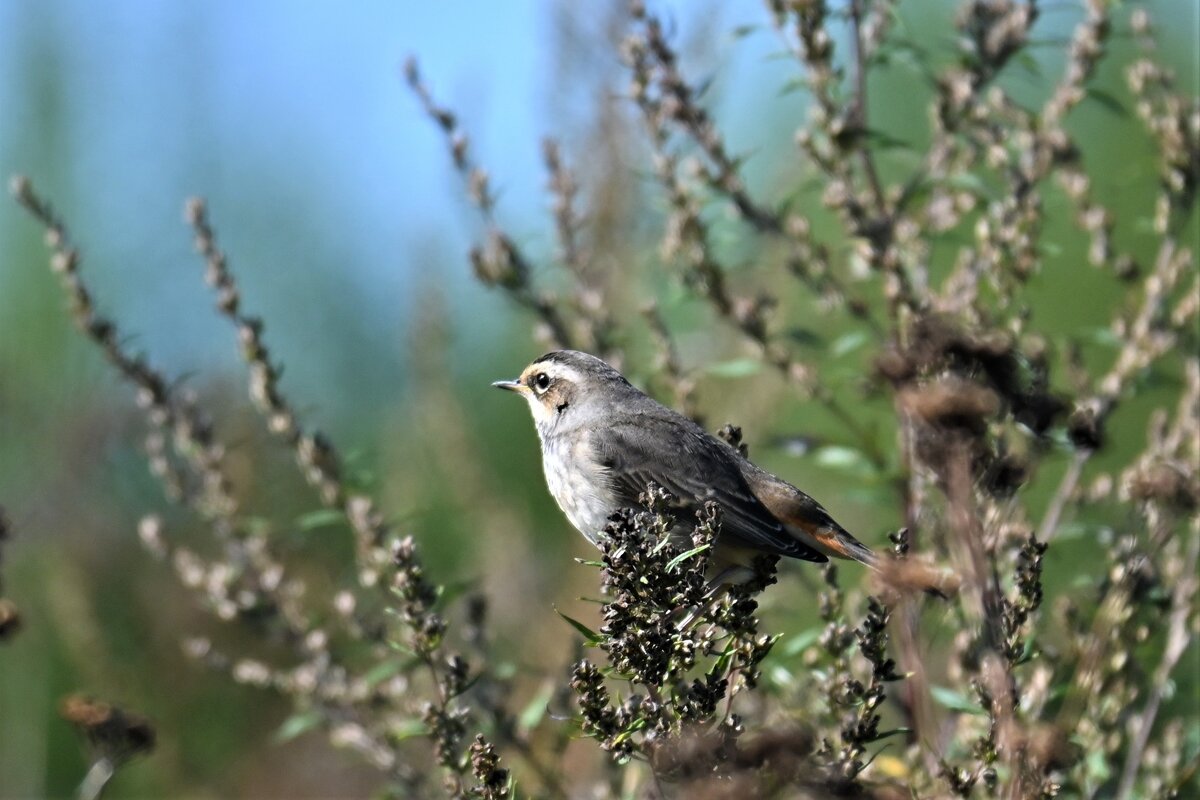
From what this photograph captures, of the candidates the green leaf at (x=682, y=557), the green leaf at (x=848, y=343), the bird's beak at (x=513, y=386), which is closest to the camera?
the green leaf at (x=682, y=557)

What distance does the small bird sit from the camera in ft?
14.0

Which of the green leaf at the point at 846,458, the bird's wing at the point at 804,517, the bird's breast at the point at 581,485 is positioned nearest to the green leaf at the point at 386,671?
the bird's breast at the point at 581,485

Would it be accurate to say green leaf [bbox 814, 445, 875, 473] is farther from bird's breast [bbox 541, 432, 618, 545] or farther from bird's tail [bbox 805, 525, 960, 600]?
bird's breast [bbox 541, 432, 618, 545]

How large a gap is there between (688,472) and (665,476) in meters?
0.08

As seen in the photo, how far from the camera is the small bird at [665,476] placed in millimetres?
4273

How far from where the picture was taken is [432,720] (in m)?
3.16

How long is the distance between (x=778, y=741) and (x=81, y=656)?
441 centimetres

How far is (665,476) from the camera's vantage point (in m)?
4.46

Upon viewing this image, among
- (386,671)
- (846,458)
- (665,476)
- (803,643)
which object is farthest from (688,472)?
(386,671)

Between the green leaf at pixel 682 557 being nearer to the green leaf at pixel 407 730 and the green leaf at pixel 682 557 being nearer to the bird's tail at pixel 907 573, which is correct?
the bird's tail at pixel 907 573

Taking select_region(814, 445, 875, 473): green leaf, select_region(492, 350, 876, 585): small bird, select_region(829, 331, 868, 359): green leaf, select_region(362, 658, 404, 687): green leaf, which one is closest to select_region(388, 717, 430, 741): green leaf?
select_region(362, 658, 404, 687): green leaf

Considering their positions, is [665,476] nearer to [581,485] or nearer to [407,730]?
[581,485]

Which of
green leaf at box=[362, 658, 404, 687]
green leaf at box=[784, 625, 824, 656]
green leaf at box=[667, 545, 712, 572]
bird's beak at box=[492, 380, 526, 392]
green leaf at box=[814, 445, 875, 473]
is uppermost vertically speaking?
bird's beak at box=[492, 380, 526, 392]

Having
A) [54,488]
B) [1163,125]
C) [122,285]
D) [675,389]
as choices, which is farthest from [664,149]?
[122,285]
